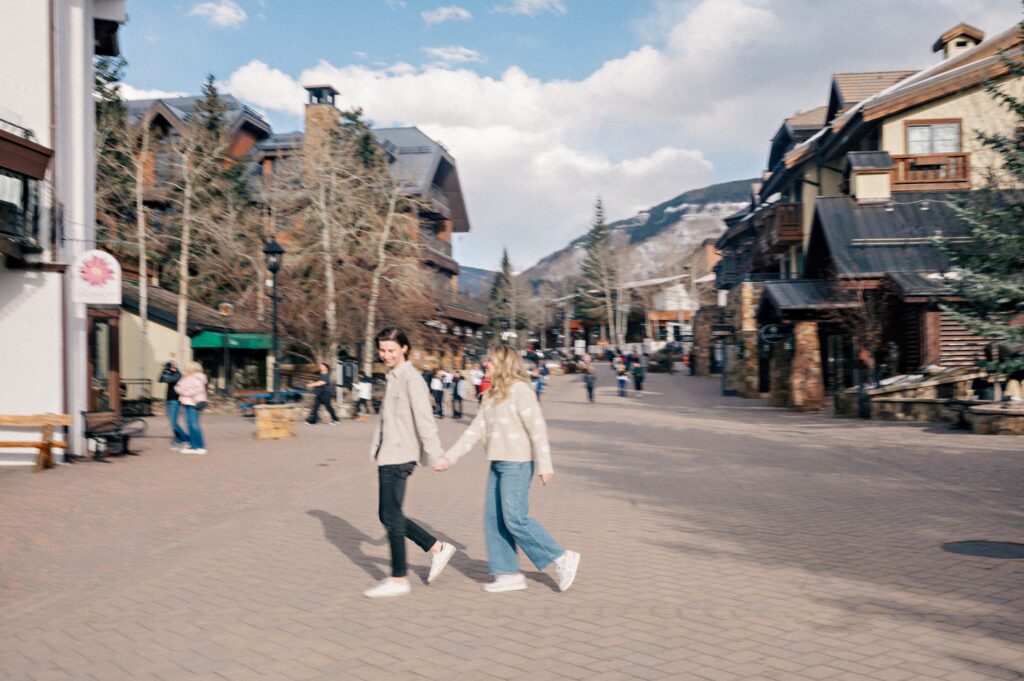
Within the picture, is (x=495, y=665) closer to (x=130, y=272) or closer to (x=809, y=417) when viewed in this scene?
(x=809, y=417)

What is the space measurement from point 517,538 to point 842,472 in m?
7.98

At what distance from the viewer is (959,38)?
35.2m

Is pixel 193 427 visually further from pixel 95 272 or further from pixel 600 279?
pixel 600 279

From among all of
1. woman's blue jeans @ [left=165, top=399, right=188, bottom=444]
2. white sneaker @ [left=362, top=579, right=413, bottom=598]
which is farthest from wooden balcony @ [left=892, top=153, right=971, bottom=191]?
white sneaker @ [left=362, top=579, right=413, bottom=598]

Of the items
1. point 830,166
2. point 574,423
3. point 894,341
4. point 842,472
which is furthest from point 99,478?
point 830,166

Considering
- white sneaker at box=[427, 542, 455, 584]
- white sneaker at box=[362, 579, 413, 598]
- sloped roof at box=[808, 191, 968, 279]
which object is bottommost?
white sneaker at box=[362, 579, 413, 598]

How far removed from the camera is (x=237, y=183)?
4084cm

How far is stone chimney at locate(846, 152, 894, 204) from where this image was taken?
28.1 meters

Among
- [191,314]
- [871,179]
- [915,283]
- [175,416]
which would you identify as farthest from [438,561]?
[191,314]

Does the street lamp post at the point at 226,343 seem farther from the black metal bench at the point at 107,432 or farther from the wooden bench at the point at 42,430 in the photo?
the wooden bench at the point at 42,430

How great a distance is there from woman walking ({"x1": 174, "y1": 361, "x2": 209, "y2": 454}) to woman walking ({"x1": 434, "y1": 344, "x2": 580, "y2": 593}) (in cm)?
999

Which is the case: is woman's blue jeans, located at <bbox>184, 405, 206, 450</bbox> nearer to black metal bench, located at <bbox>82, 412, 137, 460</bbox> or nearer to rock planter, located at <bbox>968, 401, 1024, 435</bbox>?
black metal bench, located at <bbox>82, 412, 137, 460</bbox>

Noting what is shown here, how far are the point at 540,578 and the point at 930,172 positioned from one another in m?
27.3

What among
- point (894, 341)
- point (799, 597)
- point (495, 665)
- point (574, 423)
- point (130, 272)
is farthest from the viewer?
point (130, 272)
